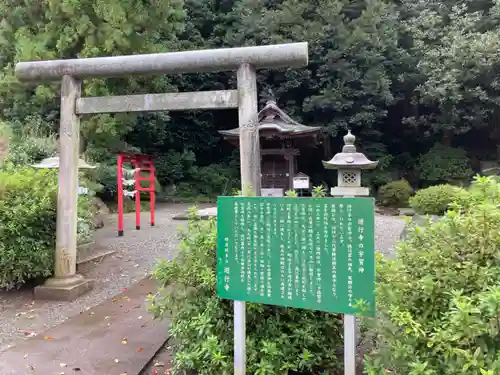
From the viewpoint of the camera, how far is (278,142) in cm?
1409

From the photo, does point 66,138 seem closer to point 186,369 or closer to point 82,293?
point 82,293

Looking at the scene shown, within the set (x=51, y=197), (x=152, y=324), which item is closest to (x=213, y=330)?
(x=152, y=324)

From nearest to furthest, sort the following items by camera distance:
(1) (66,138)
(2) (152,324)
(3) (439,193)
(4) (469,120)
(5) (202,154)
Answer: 1. (2) (152,324)
2. (1) (66,138)
3. (3) (439,193)
4. (4) (469,120)
5. (5) (202,154)

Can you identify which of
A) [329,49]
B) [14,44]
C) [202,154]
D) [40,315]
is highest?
[329,49]

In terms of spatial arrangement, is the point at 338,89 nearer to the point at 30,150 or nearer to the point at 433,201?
the point at 433,201

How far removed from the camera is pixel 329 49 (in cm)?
1853

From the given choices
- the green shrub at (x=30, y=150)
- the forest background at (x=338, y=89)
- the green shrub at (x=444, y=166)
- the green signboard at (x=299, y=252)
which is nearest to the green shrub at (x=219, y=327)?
the green signboard at (x=299, y=252)

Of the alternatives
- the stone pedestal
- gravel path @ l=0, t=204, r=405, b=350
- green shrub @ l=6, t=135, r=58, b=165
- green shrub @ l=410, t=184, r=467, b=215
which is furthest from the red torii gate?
green shrub @ l=410, t=184, r=467, b=215

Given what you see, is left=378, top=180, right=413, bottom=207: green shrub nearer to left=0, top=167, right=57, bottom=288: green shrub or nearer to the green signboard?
left=0, top=167, right=57, bottom=288: green shrub

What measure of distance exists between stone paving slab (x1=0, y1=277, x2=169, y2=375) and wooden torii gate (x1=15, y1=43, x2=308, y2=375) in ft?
2.97

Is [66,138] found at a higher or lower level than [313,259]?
higher

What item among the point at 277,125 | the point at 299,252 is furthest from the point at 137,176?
the point at 299,252

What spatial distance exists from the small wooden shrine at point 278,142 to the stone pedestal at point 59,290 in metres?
8.84

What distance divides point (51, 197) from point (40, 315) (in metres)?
1.45
